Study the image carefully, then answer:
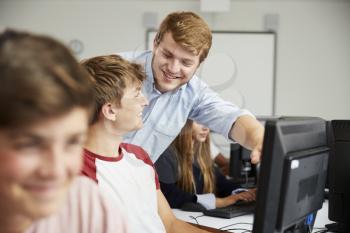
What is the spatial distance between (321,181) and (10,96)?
84cm

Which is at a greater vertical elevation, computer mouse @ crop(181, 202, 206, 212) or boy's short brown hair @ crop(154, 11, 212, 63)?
boy's short brown hair @ crop(154, 11, 212, 63)

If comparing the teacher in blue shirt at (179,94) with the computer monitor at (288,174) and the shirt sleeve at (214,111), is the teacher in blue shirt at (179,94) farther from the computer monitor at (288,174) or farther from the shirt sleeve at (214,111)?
the computer monitor at (288,174)

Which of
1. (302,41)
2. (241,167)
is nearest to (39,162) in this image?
(241,167)

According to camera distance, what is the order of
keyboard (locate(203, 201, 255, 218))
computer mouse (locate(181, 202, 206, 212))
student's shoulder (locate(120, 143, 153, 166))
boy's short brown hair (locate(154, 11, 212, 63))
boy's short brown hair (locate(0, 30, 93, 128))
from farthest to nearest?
1. computer mouse (locate(181, 202, 206, 212))
2. keyboard (locate(203, 201, 255, 218))
3. boy's short brown hair (locate(154, 11, 212, 63))
4. student's shoulder (locate(120, 143, 153, 166))
5. boy's short brown hair (locate(0, 30, 93, 128))

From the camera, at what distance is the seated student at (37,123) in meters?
0.57

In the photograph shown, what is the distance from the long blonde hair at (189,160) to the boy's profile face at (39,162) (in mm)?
1760

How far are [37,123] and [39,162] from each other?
0.05 m

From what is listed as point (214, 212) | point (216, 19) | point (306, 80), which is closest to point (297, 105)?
point (306, 80)

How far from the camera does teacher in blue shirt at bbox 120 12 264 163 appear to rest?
1.81 m

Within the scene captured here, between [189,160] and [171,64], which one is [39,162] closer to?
[171,64]

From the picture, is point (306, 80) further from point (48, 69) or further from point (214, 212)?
point (48, 69)

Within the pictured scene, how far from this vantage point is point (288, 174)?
0.94 m

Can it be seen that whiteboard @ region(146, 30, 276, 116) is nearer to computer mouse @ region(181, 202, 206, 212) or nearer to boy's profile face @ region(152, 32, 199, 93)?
computer mouse @ region(181, 202, 206, 212)

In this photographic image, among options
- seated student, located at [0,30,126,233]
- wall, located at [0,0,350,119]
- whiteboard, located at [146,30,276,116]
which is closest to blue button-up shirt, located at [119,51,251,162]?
seated student, located at [0,30,126,233]
